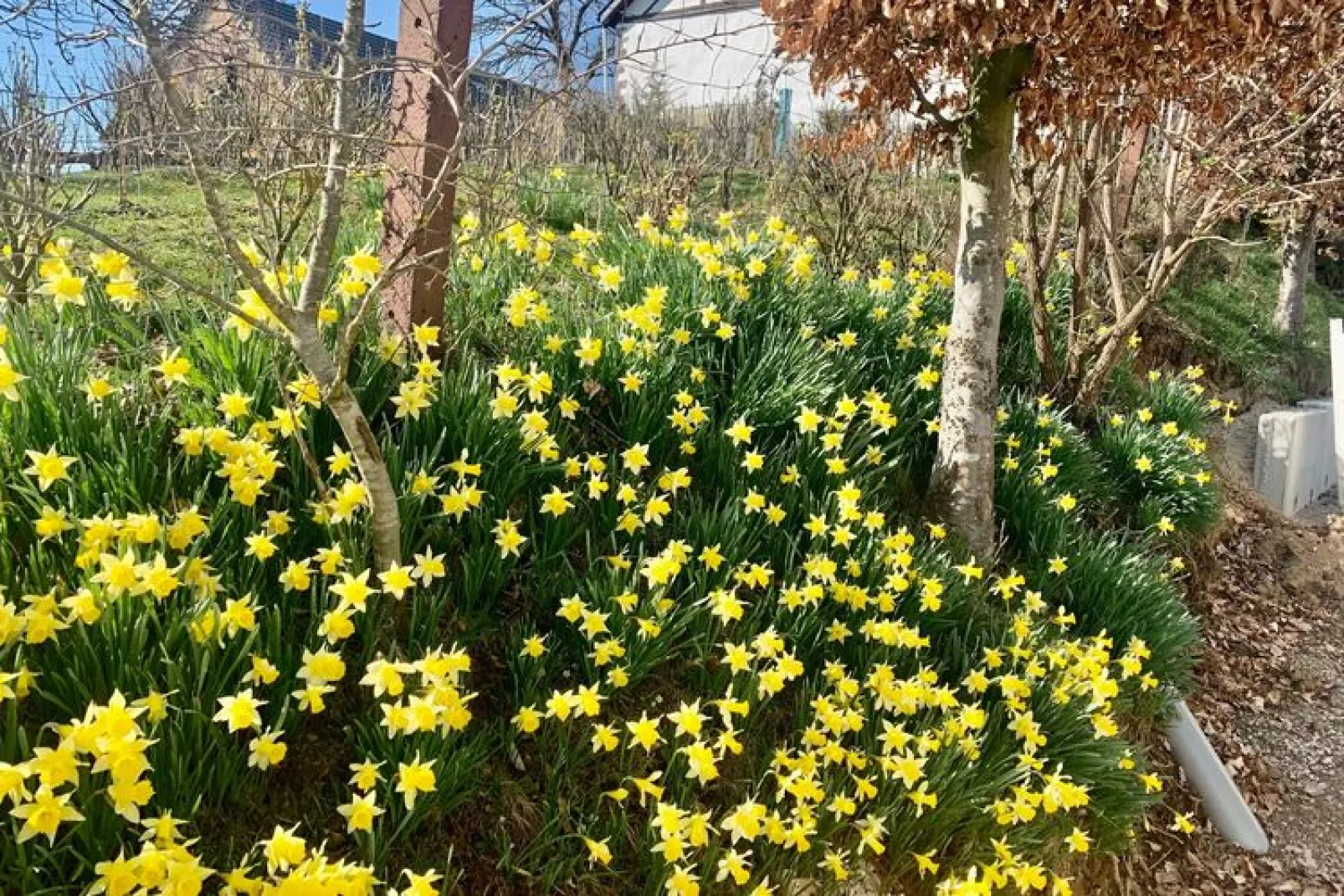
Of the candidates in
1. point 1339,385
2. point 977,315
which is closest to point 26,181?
point 977,315

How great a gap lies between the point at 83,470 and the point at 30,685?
599mm

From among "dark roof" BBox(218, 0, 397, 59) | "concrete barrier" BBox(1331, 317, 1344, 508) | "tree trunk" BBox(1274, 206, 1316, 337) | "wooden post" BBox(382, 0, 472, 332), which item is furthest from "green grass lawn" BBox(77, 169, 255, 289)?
"tree trunk" BBox(1274, 206, 1316, 337)

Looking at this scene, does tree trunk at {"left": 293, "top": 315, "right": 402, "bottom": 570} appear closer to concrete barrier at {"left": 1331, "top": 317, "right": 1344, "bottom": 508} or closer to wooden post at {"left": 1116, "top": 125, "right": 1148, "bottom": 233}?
wooden post at {"left": 1116, "top": 125, "right": 1148, "bottom": 233}

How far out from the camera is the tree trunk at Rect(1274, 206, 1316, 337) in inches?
416

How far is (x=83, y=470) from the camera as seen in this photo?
207 centimetres

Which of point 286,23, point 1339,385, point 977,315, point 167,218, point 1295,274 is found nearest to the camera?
point 286,23

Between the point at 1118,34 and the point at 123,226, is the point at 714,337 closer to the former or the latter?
the point at 1118,34

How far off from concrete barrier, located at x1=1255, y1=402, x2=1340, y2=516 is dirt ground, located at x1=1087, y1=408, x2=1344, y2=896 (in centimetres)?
65

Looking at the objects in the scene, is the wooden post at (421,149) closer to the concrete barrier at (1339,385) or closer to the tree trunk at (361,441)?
the tree trunk at (361,441)

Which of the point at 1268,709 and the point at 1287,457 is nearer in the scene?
the point at 1268,709

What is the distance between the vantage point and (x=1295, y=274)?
10664mm

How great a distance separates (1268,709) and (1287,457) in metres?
3.71

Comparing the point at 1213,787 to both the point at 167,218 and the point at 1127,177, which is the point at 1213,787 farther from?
the point at 167,218

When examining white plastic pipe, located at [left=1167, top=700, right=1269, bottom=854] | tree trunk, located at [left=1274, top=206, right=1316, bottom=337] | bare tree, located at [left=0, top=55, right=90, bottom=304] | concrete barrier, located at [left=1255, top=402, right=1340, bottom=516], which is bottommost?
white plastic pipe, located at [left=1167, top=700, right=1269, bottom=854]
